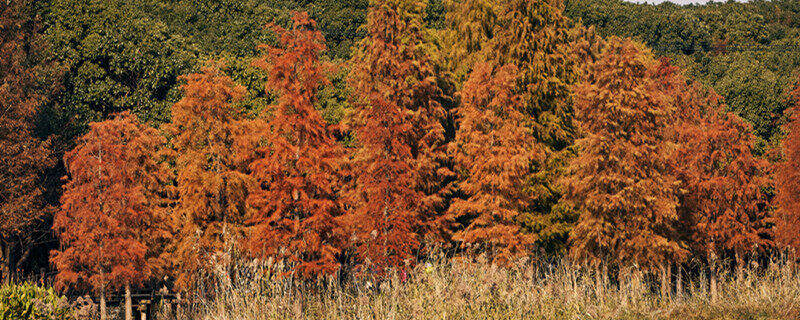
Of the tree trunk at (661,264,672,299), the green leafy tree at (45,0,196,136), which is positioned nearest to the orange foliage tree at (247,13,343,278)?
the tree trunk at (661,264,672,299)

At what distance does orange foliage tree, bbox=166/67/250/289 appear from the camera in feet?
70.6

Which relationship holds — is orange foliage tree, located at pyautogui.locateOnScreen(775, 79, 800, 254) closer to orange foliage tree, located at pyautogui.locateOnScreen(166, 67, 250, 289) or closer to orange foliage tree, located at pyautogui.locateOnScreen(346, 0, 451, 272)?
orange foliage tree, located at pyautogui.locateOnScreen(346, 0, 451, 272)

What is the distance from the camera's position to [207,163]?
865 inches

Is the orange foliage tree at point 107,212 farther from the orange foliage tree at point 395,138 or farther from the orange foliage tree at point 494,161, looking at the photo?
the orange foliage tree at point 494,161

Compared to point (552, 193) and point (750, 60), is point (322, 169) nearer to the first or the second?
point (552, 193)

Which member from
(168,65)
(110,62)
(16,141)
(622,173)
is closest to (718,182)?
(622,173)

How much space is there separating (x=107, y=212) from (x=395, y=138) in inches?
375

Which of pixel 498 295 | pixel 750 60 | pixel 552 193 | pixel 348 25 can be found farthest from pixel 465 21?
pixel 750 60

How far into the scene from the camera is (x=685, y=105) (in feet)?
99.7

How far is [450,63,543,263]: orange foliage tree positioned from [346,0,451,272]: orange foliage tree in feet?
4.32

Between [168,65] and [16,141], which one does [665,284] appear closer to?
[16,141]

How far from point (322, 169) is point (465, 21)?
37.8ft

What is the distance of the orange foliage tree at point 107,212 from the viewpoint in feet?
71.5

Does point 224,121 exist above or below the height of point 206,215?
above
